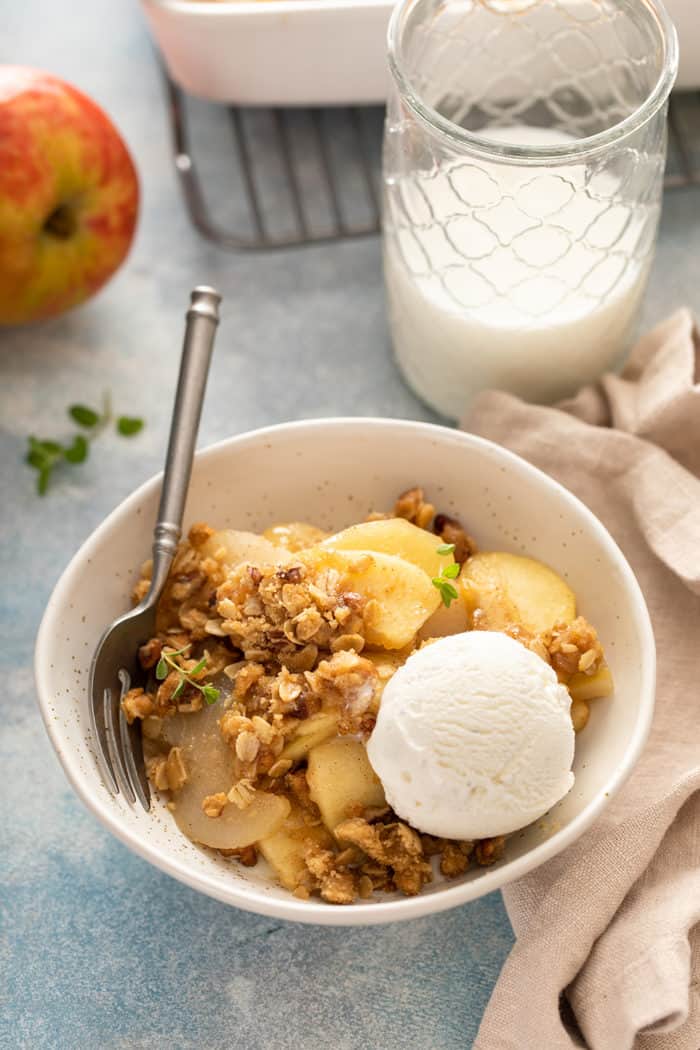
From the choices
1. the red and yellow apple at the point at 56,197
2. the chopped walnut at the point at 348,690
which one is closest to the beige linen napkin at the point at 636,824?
the chopped walnut at the point at 348,690

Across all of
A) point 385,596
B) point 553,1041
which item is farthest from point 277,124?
point 553,1041

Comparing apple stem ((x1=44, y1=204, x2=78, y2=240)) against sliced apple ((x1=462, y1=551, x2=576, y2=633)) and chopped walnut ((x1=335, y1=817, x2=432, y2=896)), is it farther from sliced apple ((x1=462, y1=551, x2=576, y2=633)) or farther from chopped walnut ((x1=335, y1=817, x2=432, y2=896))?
chopped walnut ((x1=335, y1=817, x2=432, y2=896))

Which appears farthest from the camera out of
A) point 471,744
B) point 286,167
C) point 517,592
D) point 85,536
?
point 286,167

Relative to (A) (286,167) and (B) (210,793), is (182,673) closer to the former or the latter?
(B) (210,793)

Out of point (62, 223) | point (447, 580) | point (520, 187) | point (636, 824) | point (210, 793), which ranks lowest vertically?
point (636, 824)

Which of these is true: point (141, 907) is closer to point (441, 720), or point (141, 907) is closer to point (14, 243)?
point (441, 720)

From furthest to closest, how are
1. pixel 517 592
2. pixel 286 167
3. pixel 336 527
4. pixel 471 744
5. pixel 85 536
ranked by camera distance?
1. pixel 286 167
2. pixel 85 536
3. pixel 336 527
4. pixel 517 592
5. pixel 471 744

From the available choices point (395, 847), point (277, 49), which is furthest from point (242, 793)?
point (277, 49)

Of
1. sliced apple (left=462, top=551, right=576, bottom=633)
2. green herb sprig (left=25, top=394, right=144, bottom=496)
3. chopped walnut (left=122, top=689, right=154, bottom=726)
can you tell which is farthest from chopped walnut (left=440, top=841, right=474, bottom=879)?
green herb sprig (left=25, top=394, right=144, bottom=496)
